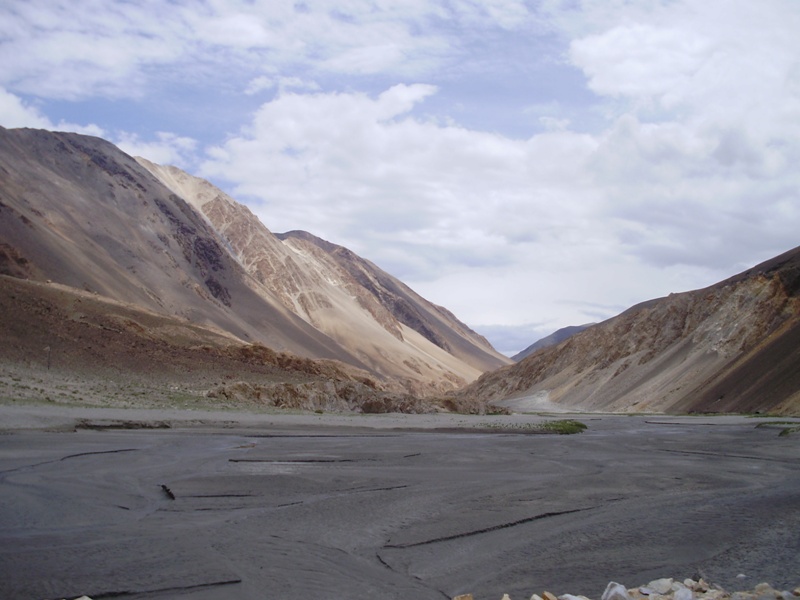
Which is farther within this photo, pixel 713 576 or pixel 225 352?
pixel 225 352

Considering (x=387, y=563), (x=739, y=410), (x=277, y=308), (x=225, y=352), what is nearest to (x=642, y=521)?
(x=387, y=563)

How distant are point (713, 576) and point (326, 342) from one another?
140261 mm

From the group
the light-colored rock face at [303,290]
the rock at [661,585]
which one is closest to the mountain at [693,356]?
the rock at [661,585]

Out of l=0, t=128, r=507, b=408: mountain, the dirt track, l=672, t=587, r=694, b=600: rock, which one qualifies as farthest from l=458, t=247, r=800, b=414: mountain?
l=672, t=587, r=694, b=600: rock

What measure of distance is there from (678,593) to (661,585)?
83 centimetres

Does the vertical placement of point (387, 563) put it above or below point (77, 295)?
below

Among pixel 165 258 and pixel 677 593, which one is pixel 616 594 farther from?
pixel 165 258

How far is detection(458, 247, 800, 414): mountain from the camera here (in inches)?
2472

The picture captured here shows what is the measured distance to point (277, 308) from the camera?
142875mm

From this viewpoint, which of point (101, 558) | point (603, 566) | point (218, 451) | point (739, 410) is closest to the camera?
point (101, 558)

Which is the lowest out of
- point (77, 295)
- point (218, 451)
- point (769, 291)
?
point (218, 451)

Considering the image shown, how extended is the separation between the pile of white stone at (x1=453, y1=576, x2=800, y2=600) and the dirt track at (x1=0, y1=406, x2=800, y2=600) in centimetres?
70

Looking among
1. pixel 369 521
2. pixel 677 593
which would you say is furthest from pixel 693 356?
pixel 677 593

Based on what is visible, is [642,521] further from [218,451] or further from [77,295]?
[77,295]
